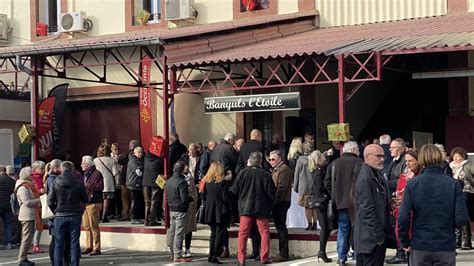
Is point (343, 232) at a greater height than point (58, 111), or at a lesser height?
lesser

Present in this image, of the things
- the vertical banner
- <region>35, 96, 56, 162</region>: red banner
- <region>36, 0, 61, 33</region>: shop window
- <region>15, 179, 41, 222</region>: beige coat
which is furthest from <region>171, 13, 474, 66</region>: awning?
<region>36, 0, 61, 33</region>: shop window

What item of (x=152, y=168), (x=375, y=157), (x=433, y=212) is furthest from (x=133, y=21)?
(x=433, y=212)

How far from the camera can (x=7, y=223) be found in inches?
647

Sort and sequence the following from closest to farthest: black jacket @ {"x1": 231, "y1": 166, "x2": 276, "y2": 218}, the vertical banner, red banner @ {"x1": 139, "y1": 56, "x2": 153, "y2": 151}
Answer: black jacket @ {"x1": 231, "y1": 166, "x2": 276, "y2": 218} → red banner @ {"x1": 139, "y1": 56, "x2": 153, "y2": 151} → the vertical banner

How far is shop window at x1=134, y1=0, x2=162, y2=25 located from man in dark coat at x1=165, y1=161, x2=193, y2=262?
786 centimetres

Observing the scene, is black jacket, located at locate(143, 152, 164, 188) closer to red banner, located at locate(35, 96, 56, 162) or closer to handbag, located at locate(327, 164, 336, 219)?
red banner, located at locate(35, 96, 56, 162)

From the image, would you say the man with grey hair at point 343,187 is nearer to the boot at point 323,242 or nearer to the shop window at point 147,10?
the boot at point 323,242

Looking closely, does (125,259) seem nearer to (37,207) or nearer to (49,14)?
(37,207)

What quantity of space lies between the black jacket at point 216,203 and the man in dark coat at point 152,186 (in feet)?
9.25

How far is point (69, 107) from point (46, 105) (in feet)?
4.90

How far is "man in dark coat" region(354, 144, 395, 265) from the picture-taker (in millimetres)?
8047

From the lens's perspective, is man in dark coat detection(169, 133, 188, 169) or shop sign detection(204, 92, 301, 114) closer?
shop sign detection(204, 92, 301, 114)

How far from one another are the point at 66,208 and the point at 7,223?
16.0 ft

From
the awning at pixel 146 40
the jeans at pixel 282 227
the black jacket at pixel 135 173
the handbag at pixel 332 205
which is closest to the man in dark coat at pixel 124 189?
the black jacket at pixel 135 173
